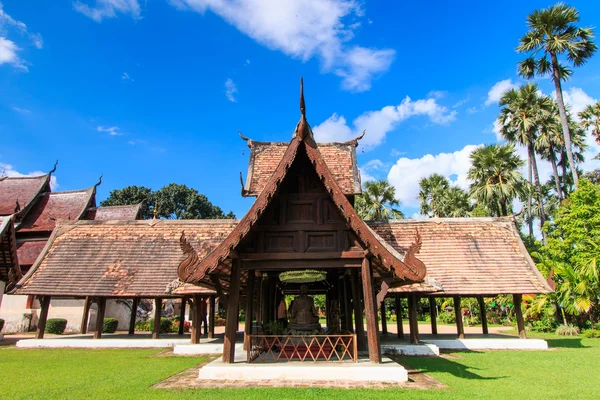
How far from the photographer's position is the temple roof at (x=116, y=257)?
1552cm

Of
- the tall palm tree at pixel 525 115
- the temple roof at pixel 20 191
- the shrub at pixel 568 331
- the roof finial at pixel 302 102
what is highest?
the tall palm tree at pixel 525 115

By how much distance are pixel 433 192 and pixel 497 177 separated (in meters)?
7.70

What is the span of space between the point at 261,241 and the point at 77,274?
12.0 m

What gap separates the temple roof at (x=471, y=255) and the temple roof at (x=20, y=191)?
2792 cm

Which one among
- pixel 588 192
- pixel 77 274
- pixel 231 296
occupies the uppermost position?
pixel 588 192

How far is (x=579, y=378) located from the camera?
838 cm

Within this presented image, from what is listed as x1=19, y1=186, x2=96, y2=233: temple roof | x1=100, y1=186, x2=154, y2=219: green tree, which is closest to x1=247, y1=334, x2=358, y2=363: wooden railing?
x1=19, y1=186, x2=96, y2=233: temple roof

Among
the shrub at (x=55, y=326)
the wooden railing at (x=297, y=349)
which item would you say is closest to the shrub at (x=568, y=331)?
the wooden railing at (x=297, y=349)

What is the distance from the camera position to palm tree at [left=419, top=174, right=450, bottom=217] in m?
35.8

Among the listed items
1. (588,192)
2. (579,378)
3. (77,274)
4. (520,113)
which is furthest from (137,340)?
(520,113)

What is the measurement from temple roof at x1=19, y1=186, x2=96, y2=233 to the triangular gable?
24.9 meters

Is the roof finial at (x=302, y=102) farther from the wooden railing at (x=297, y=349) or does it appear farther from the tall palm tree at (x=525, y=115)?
the tall palm tree at (x=525, y=115)

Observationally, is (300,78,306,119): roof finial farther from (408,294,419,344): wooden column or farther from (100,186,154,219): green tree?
(100,186,154,219): green tree

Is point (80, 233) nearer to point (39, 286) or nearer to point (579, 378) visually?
point (39, 286)
